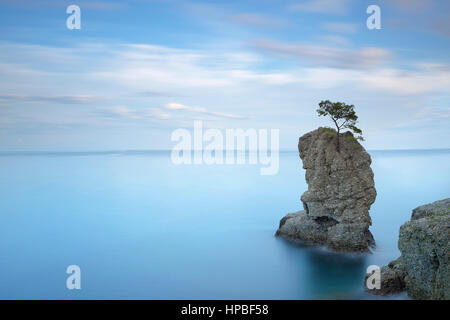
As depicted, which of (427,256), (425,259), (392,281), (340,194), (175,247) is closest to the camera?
(427,256)

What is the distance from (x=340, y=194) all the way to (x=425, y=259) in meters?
A: 12.7

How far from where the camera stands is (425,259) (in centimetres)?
1853

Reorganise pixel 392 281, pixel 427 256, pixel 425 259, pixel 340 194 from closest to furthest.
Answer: pixel 427 256 → pixel 425 259 → pixel 392 281 → pixel 340 194

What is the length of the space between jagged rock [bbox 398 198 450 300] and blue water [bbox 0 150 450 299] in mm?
3716

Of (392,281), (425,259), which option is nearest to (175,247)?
(392,281)

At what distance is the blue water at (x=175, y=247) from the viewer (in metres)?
25.9

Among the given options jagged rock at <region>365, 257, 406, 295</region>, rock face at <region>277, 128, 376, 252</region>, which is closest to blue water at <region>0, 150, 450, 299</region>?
jagged rock at <region>365, 257, 406, 295</region>

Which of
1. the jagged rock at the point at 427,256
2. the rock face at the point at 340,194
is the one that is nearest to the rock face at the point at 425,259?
the jagged rock at the point at 427,256

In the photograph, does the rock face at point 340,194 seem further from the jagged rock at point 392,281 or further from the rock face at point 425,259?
the rock face at point 425,259

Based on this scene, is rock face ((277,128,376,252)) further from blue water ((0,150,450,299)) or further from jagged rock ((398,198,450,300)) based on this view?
jagged rock ((398,198,450,300))

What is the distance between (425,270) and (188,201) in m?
48.9

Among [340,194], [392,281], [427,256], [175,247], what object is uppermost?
[340,194]

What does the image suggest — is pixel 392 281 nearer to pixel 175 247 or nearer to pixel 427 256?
pixel 427 256

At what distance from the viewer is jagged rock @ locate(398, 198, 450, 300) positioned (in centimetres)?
1731
